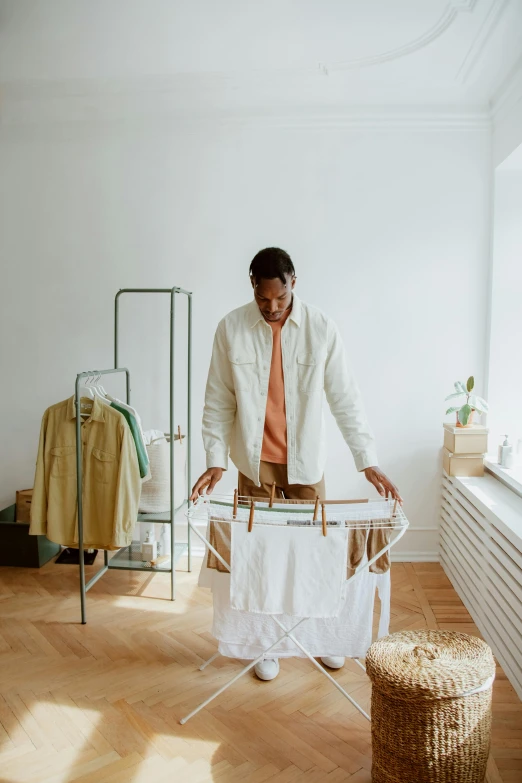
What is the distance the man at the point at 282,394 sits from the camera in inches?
109

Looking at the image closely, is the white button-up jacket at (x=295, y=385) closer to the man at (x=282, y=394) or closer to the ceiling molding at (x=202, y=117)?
the man at (x=282, y=394)

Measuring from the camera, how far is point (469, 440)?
388 centimetres

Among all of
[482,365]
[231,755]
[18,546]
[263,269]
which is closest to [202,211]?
[263,269]

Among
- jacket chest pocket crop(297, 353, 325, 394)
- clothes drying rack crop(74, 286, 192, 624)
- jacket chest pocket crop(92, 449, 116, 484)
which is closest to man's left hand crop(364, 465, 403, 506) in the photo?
jacket chest pocket crop(297, 353, 325, 394)

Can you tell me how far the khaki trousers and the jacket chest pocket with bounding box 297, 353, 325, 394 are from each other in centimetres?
39

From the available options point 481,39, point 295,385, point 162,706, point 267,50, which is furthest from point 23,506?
point 481,39

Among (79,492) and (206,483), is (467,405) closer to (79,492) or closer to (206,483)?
(206,483)

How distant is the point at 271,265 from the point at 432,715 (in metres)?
1.72

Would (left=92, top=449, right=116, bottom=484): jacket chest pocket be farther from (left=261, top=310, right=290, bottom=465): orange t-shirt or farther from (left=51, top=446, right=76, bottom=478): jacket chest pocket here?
(left=261, top=310, right=290, bottom=465): orange t-shirt

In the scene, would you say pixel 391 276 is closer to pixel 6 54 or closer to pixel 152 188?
pixel 152 188

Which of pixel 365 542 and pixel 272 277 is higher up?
pixel 272 277

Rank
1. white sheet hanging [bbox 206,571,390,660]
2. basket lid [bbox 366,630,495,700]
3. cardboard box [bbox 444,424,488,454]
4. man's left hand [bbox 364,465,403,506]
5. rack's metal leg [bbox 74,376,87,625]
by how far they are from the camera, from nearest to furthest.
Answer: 1. basket lid [bbox 366,630,495,700]
2. man's left hand [bbox 364,465,403,506]
3. white sheet hanging [bbox 206,571,390,660]
4. rack's metal leg [bbox 74,376,87,625]
5. cardboard box [bbox 444,424,488,454]

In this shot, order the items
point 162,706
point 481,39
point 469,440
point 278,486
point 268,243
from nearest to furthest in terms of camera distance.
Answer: point 162,706 → point 278,486 → point 481,39 → point 469,440 → point 268,243

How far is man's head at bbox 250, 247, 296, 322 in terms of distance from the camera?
2.54 metres
